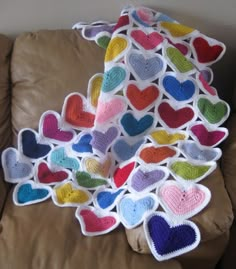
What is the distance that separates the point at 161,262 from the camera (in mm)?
1195

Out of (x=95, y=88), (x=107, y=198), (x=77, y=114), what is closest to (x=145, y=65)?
(x=95, y=88)

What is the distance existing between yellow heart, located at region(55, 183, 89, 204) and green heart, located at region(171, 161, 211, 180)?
333 mm

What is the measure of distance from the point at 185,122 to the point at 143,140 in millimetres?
178

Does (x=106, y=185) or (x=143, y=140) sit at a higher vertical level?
(x=143, y=140)

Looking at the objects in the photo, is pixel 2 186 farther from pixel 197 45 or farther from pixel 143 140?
pixel 197 45

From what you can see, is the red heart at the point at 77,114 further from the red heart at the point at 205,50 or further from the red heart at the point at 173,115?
the red heart at the point at 205,50

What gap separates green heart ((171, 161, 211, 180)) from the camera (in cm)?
131

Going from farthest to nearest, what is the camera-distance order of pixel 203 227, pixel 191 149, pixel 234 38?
pixel 234 38 → pixel 191 149 → pixel 203 227

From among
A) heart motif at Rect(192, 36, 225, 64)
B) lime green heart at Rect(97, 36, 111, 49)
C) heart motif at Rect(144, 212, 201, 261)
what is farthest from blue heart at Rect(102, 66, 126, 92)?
heart motif at Rect(144, 212, 201, 261)

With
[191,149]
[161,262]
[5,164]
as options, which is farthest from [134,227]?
[5,164]

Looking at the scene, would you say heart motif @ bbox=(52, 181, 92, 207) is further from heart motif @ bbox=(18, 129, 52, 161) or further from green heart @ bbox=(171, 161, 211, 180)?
green heart @ bbox=(171, 161, 211, 180)

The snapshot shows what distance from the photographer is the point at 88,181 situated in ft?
4.81

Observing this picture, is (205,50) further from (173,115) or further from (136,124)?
(136,124)

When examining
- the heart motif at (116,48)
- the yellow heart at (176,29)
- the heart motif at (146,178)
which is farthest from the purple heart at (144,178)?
the yellow heart at (176,29)
